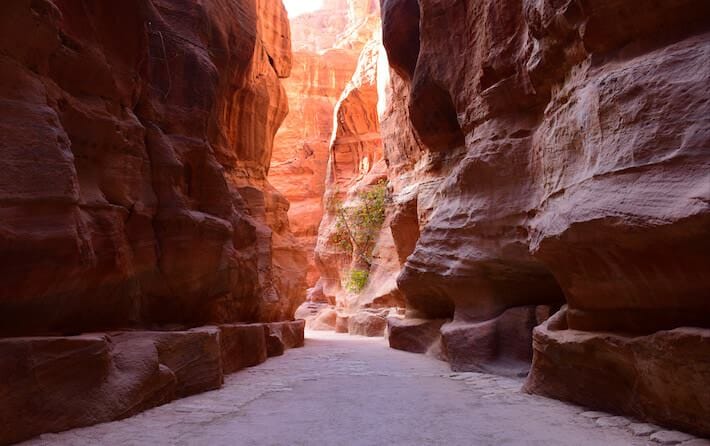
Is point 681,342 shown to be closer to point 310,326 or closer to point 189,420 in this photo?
point 189,420

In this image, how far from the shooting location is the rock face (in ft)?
13.9

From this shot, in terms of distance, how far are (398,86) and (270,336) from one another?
10070mm

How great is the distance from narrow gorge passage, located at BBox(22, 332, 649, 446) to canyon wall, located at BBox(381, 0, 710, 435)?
59 centimetres

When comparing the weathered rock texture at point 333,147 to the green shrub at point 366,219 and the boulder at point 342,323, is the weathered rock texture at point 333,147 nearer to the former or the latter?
the boulder at point 342,323

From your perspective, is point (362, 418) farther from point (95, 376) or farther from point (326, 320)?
point (326, 320)

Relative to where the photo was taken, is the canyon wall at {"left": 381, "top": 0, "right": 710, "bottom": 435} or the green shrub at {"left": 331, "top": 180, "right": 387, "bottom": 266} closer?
the canyon wall at {"left": 381, "top": 0, "right": 710, "bottom": 435}

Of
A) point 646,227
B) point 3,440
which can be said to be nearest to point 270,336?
point 3,440

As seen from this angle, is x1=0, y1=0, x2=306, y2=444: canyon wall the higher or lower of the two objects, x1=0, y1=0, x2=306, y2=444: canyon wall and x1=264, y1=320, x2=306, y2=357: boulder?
the higher

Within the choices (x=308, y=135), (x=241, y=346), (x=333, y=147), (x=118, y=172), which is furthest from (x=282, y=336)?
(x=308, y=135)

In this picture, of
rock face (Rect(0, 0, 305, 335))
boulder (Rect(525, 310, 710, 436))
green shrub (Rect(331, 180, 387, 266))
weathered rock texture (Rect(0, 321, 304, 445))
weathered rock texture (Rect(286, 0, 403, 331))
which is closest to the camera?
boulder (Rect(525, 310, 710, 436))

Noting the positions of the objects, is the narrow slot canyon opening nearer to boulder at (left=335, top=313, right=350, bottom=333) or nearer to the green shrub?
boulder at (left=335, top=313, right=350, bottom=333)

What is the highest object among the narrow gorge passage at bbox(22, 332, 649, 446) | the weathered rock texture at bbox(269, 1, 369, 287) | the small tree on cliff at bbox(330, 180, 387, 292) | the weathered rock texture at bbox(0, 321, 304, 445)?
the weathered rock texture at bbox(269, 1, 369, 287)

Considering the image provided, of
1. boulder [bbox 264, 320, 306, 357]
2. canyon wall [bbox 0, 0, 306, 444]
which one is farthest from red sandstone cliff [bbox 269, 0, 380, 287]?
canyon wall [bbox 0, 0, 306, 444]

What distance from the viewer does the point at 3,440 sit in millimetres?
3518
